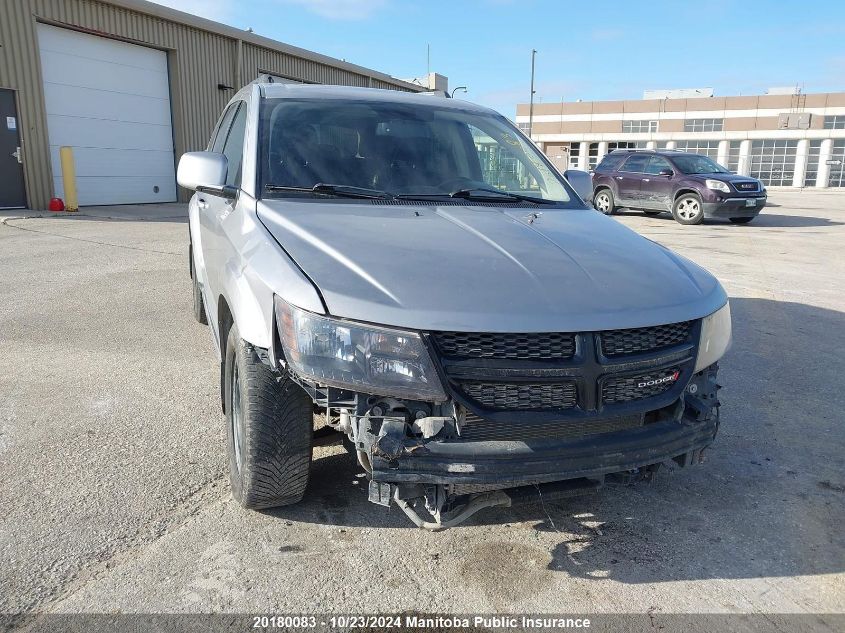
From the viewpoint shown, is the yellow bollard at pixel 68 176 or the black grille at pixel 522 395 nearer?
the black grille at pixel 522 395

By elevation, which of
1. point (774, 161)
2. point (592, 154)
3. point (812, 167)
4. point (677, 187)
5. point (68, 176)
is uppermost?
point (592, 154)

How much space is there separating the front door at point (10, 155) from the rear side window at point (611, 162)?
13889mm

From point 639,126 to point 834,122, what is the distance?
Result: 14366 millimetres

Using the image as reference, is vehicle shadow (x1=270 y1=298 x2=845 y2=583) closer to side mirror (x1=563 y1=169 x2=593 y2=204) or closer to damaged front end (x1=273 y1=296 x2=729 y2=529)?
damaged front end (x1=273 y1=296 x2=729 y2=529)

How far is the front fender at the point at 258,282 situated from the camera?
2.17 m

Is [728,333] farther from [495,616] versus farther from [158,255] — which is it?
[158,255]

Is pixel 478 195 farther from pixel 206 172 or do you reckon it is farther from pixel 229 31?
pixel 229 31

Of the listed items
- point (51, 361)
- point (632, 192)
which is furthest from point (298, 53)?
point (51, 361)

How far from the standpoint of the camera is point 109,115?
16.5 metres

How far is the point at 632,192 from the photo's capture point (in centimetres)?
1647

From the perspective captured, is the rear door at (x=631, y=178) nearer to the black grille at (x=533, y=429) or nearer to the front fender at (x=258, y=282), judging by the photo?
the front fender at (x=258, y=282)

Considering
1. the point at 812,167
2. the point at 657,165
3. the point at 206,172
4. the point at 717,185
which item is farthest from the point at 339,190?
the point at 812,167

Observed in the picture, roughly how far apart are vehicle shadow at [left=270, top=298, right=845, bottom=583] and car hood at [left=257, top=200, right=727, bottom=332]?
0.79 meters

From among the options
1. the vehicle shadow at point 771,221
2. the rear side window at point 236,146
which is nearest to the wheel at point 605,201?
the vehicle shadow at point 771,221
